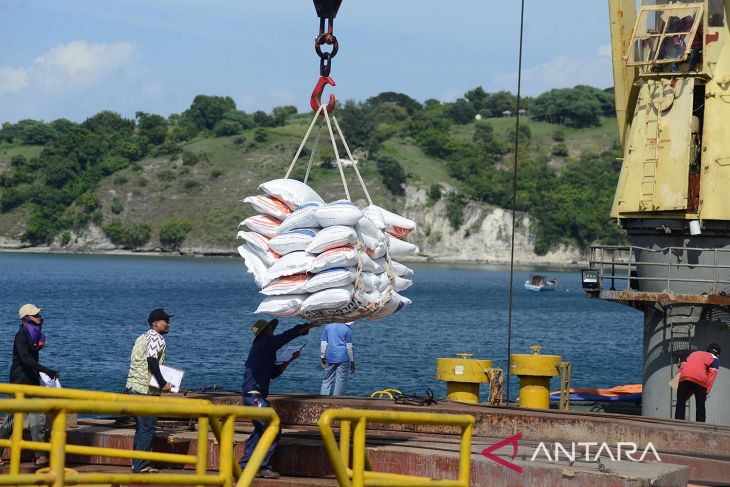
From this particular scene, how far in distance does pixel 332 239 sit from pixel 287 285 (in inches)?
26.7

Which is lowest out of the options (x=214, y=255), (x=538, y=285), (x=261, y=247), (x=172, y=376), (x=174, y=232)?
(x=214, y=255)

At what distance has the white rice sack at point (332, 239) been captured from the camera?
39.9 feet

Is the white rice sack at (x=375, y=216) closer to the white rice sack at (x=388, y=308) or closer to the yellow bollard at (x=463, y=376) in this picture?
the white rice sack at (x=388, y=308)

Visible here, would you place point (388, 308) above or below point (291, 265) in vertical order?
below

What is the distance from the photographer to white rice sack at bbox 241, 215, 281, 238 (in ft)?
42.5

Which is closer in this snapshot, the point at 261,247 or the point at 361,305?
the point at 361,305

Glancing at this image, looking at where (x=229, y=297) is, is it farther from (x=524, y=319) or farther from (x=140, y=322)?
(x=140, y=322)

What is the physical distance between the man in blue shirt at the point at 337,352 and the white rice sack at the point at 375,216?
16.0ft

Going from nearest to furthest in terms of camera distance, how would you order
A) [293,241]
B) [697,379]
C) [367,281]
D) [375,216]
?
[293,241] < [367,281] < [375,216] < [697,379]

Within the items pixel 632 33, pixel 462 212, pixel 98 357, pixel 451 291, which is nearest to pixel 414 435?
pixel 632 33

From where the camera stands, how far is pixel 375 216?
1310 centimetres

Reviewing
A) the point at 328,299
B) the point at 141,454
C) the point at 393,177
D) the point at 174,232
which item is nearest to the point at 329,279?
the point at 328,299

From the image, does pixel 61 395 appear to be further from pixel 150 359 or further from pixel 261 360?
pixel 261 360

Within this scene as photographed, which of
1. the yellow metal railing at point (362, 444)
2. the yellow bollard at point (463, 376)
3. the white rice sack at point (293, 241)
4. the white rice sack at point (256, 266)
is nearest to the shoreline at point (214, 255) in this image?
the yellow bollard at point (463, 376)
